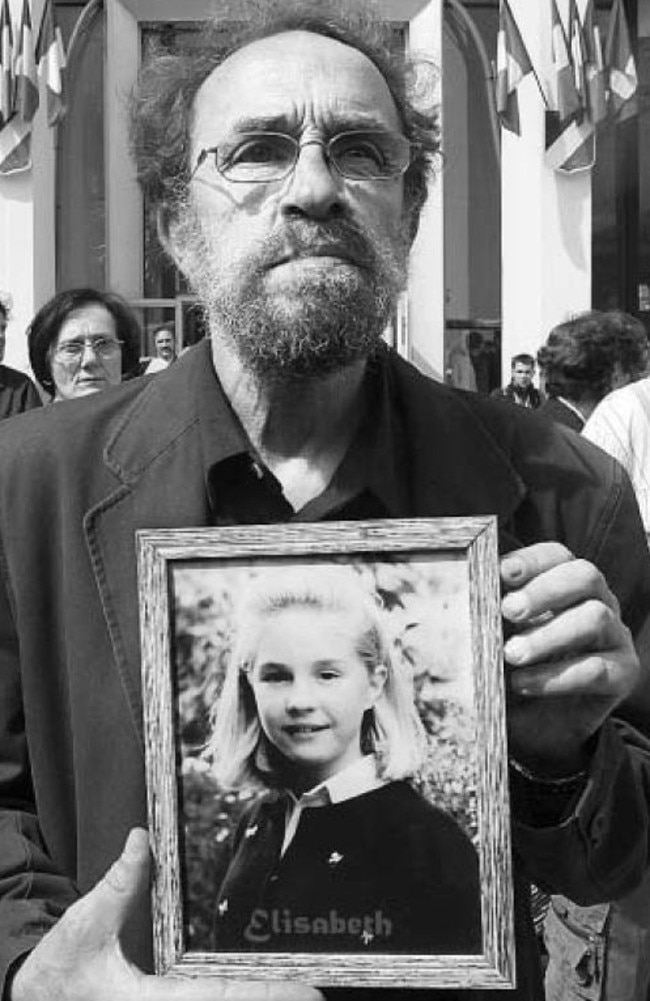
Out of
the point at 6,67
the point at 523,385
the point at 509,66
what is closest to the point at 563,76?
the point at 509,66

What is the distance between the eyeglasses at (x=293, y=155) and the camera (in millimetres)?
1574

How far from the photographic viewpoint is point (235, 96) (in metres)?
1.65

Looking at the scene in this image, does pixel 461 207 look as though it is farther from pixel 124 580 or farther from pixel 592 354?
pixel 124 580

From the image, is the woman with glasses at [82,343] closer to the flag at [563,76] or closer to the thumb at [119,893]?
the thumb at [119,893]

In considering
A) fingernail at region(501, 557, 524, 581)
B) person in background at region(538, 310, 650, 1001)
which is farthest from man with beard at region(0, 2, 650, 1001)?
person in background at region(538, 310, 650, 1001)

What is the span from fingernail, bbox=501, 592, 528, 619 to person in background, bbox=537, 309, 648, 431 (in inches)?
177

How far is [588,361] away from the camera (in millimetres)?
5781

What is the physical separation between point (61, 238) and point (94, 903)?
54.5ft

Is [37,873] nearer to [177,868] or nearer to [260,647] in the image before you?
[177,868]

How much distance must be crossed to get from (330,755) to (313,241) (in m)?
0.56

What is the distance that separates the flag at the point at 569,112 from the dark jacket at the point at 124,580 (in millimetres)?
14299

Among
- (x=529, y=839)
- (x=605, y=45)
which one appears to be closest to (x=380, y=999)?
(x=529, y=839)

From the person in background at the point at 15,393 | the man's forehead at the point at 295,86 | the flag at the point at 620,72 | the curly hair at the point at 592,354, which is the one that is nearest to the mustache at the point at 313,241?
the man's forehead at the point at 295,86

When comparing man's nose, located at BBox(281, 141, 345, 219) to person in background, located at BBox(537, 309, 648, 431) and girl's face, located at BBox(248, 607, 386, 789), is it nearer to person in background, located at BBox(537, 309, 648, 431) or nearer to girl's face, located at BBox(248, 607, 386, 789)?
girl's face, located at BBox(248, 607, 386, 789)
